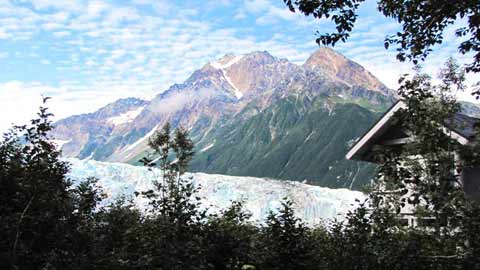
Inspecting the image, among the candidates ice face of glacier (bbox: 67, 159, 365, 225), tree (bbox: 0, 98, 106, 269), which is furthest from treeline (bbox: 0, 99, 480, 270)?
ice face of glacier (bbox: 67, 159, 365, 225)

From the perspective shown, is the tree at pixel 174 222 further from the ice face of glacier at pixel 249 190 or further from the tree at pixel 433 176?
the ice face of glacier at pixel 249 190

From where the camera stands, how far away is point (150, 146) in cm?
1224

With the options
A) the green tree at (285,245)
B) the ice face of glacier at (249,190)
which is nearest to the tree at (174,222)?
the green tree at (285,245)

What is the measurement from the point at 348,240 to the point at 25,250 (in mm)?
6179

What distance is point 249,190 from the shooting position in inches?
1167

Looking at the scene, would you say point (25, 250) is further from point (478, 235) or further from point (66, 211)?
point (478, 235)

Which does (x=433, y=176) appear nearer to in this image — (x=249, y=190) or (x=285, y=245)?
(x=285, y=245)

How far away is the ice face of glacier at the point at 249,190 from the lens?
27.6 meters

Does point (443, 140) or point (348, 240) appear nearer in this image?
point (443, 140)

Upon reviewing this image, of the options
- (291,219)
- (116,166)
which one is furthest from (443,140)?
(116,166)

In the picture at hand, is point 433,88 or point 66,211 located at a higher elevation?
point 433,88

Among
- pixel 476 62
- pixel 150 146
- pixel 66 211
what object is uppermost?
pixel 476 62

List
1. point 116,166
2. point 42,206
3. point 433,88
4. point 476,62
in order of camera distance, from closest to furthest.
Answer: point 476,62 < point 42,206 < point 433,88 < point 116,166

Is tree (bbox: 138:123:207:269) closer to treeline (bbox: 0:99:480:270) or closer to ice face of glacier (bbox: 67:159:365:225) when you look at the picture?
treeline (bbox: 0:99:480:270)
